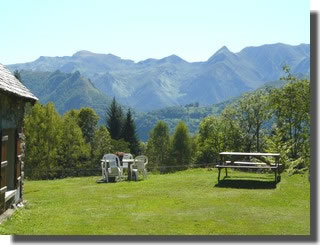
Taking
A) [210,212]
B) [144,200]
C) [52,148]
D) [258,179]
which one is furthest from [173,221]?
[52,148]

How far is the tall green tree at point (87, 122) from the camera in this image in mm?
53875

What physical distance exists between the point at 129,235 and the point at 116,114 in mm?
52415

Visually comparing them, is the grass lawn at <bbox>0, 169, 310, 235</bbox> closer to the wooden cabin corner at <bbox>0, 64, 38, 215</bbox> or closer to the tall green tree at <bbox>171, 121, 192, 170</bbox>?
the wooden cabin corner at <bbox>0, 64, 38, 215</bbox>

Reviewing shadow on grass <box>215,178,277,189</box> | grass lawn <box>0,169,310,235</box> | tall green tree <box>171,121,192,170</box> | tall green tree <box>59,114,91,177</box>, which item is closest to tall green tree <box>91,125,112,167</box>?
tall green tree <box>59,114,91,177</box>

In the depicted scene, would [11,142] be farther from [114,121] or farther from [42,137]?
[114,121]

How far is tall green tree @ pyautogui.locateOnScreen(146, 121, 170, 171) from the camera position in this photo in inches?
2842

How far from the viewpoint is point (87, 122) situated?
54.6 metres

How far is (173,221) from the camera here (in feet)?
30.2

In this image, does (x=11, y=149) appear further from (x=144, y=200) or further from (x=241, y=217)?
(x=241, y=217)

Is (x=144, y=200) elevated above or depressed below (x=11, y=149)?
below

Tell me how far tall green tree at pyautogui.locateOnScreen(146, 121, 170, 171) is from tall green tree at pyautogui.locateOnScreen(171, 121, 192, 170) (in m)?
2.03

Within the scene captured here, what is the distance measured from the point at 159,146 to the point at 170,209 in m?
65.0

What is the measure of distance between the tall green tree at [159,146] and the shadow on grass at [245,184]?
2148 inches

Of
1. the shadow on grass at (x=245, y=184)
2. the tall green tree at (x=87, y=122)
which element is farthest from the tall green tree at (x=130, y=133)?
the shadow on grass at (x=245, y=184)
